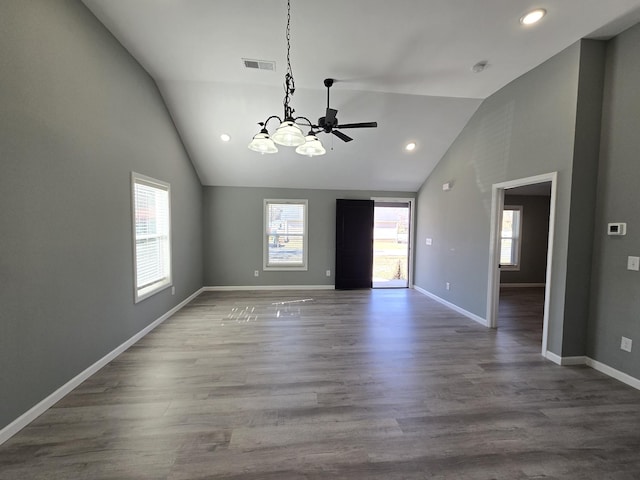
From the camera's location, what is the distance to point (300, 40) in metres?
2.70

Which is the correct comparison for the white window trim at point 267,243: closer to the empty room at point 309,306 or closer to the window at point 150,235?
the empty room at point 309,306

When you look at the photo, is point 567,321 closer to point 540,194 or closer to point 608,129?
point 608,129

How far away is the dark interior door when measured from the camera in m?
6.09

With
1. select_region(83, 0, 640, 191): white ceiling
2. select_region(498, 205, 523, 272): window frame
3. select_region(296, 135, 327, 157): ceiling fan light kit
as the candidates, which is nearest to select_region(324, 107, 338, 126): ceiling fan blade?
select_region(83, 0, 640, 191): white ceiling

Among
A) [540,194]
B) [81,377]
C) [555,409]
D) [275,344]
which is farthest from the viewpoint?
[540,194]

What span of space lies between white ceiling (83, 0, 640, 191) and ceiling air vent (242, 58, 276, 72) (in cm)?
7

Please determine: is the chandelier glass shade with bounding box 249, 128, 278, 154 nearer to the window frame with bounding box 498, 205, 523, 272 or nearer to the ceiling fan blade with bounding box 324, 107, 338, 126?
the ceiling fan blade with bounding box 324, 107, 338, 126

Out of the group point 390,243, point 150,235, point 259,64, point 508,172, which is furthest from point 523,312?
point 150,235

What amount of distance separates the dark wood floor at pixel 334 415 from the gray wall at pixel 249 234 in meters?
2.46

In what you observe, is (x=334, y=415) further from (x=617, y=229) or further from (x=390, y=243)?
(x=390, y=243)

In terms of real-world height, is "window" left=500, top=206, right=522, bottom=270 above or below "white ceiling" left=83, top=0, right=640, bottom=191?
below

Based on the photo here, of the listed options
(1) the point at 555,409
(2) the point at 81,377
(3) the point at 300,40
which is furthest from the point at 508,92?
(2) the point at 81,377

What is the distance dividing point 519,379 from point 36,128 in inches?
186

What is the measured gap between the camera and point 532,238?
6.61m
